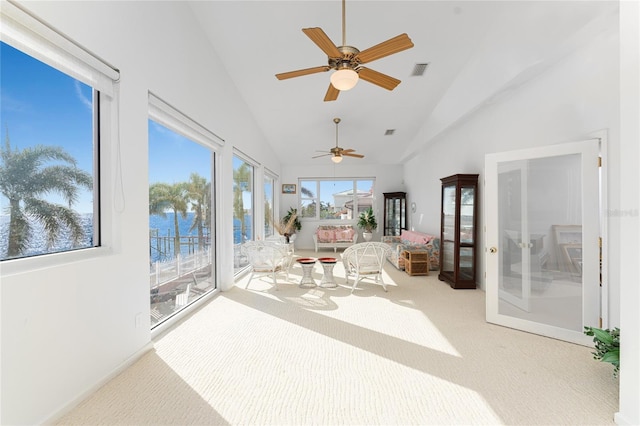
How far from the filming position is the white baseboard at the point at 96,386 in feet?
6.02

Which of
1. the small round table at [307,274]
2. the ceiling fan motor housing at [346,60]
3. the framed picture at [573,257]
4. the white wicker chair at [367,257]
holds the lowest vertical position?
the small round table at [307,274]

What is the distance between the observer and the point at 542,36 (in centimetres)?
321

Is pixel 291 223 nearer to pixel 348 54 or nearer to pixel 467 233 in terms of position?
pixel 467 233

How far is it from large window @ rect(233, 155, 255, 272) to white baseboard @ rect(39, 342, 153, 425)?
2780 millimetres

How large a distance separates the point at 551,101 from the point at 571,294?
2.12m

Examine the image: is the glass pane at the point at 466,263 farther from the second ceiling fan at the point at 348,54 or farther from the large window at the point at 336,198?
the large window at the point at 336,198

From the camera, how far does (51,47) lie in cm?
188

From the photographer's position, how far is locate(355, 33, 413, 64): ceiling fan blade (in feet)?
7.86

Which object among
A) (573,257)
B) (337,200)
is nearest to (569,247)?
(573,257)

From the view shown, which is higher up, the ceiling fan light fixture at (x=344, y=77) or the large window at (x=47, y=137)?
the ceiling fan light fixture at (x=344, y=77)

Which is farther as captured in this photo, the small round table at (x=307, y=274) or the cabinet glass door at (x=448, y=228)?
the cabinet glass door at (x=448, y=228)

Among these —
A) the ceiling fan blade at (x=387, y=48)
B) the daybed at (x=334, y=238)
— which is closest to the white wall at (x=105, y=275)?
the ceiling fan blade at (x=387, y=48)

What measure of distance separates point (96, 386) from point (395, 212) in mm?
8441

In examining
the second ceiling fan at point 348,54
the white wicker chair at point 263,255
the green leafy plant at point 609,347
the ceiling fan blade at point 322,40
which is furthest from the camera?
the white wicker chair at point 263,255
